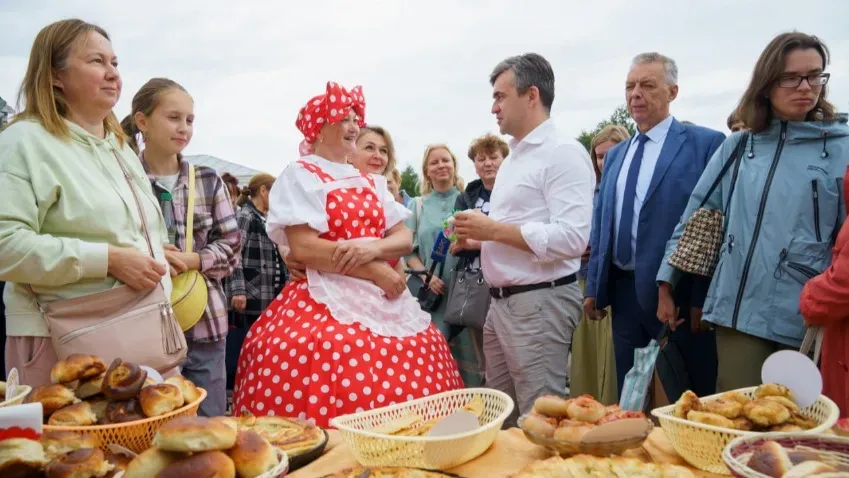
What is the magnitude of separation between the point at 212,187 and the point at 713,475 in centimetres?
225

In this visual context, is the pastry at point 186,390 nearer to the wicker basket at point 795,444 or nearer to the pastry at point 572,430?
the pastry at point 572,430

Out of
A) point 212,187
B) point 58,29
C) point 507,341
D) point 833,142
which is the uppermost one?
point 58,29

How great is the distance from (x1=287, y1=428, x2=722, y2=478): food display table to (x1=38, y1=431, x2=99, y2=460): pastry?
422 mm

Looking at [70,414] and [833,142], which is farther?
[833,142]

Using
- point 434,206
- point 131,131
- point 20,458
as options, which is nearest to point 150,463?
point 20,458

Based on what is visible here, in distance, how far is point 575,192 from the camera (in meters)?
2.51

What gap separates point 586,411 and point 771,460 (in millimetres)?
427

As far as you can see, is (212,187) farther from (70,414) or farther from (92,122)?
(70,414)

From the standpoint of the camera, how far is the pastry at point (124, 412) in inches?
52.4

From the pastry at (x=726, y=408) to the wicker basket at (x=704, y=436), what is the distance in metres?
0.09

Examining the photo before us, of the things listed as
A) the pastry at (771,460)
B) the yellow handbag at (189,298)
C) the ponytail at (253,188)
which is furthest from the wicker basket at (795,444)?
the ponytail at (253,188)

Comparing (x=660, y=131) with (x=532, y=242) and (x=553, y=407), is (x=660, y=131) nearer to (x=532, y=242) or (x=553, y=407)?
(x=532, y=242)

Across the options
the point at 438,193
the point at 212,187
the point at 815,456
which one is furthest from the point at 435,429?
the point at 438,193

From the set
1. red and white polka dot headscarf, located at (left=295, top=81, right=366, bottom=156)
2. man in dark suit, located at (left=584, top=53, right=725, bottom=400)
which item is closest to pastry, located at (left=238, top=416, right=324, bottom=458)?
red and white polka dot headscarf, located at (left=295, top=81, right=366, bottom=156)
